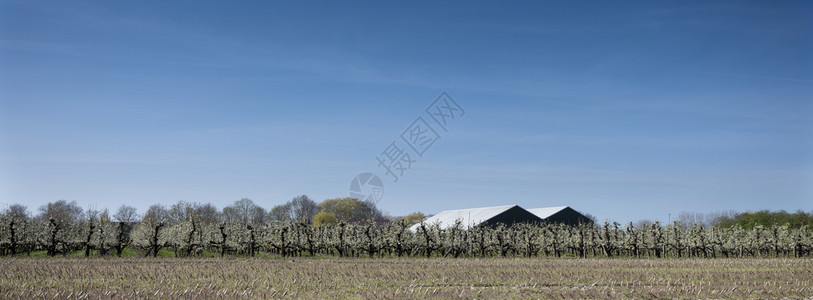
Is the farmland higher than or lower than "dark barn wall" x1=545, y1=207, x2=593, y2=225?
lower

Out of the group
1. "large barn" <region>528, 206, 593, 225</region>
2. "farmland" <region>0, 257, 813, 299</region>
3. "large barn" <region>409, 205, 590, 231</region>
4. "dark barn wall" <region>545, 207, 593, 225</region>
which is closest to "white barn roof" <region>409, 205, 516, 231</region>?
"large barn" <region>409, 205, 590, 231</region>

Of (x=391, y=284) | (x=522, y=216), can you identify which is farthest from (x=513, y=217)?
(x=391, y=284)

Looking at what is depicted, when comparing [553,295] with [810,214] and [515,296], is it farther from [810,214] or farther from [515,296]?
[810,214]

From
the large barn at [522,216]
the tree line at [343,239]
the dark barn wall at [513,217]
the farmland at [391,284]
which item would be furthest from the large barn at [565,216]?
the farmland at [391,284]

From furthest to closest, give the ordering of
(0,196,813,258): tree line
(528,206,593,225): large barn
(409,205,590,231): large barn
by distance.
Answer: (528,206,593,225): large barn → (409,205,590,231): large barn → (0,196,813,258): tree line

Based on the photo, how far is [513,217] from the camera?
6406 cm

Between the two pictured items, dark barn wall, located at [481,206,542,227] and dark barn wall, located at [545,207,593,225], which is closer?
dark barn wall, located at [481,206,542,227]

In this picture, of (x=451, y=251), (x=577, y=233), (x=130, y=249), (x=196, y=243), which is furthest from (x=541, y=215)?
(x=130, y=249)

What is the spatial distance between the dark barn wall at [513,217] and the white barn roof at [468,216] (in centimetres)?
40

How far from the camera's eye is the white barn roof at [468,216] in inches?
2518

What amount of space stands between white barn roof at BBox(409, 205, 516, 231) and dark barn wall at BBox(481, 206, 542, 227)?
40 cm

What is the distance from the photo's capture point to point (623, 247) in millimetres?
51000

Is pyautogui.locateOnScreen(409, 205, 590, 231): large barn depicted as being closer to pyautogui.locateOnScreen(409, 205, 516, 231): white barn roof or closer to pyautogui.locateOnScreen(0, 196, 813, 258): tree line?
pyautogui.locateOnScreen(409, 205, 516, 231): white barn roof

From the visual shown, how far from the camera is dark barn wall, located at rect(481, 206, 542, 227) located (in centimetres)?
6288
